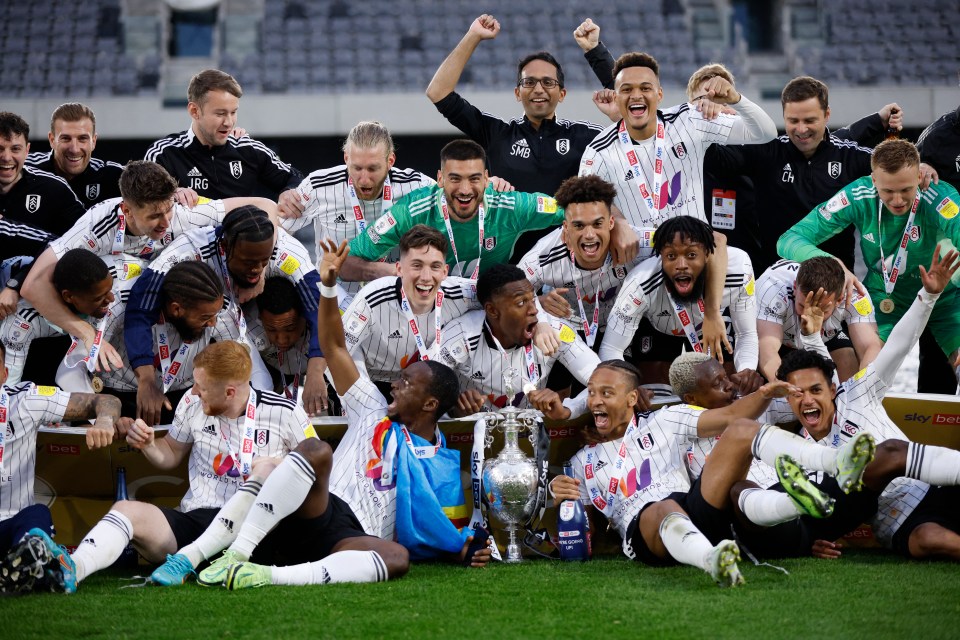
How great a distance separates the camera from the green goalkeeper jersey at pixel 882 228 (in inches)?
241

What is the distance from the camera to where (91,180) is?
265 inches

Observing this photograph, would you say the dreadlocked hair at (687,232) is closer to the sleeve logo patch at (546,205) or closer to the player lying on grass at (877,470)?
the sleeve logo patch at (546,205)

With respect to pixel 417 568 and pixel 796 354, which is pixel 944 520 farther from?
pixel 417 568

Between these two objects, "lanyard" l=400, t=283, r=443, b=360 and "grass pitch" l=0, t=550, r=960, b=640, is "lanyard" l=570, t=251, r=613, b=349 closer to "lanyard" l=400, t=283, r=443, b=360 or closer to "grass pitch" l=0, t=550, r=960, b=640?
"lanyard" l=400, t=283, r=443, b=360

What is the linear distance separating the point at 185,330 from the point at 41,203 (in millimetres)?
1483

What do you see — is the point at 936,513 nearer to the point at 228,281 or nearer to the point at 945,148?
the point at 945,148

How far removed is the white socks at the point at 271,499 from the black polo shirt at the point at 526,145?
290cm

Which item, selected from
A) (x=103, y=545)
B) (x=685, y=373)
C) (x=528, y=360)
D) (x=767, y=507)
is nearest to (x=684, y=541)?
(x=767, y=507)

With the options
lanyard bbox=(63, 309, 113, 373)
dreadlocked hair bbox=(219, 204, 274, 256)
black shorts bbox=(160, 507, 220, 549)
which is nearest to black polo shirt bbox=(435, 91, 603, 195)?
dreadlocked hair bbox=(219, 204, 274, 256)

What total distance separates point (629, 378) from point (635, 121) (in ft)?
5.61

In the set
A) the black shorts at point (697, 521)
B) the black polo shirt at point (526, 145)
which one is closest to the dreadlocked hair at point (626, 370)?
the black shorts at point (697, 521)

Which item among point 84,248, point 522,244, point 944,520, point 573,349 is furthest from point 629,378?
point 84,248

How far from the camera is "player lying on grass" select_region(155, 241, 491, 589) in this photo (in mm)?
4465

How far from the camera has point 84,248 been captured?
220 inches
